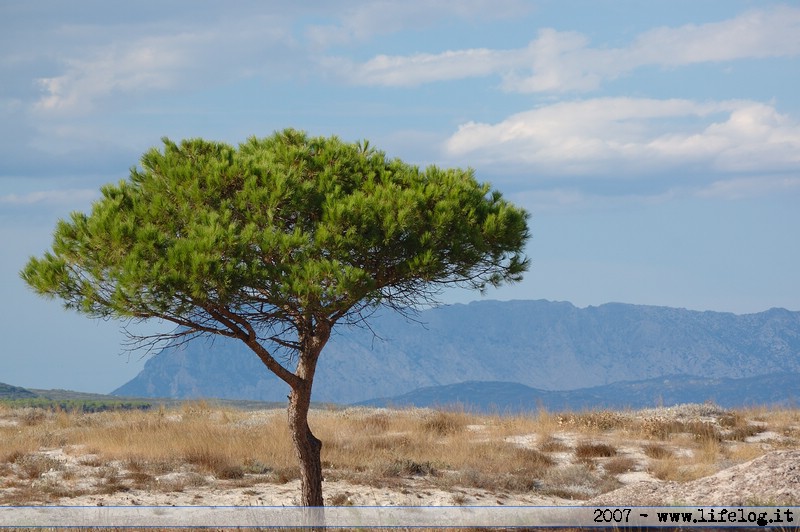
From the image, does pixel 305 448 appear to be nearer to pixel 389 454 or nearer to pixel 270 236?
pixel 270 236

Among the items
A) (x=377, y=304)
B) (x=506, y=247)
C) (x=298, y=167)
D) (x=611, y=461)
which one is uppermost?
(x=298, y=167)

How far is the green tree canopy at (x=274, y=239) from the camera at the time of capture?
11078 millimetres

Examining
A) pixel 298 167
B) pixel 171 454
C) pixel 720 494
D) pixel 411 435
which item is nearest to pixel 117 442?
pixel 171 454

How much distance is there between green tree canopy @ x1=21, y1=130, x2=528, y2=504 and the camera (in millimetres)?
11078

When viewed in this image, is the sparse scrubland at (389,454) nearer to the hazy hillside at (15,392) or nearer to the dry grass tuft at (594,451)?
the dry grass tuft at (594,451)

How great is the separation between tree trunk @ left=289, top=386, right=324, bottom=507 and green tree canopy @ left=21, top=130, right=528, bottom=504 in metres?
0.23

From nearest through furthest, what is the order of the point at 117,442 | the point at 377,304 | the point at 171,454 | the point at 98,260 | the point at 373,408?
the point at 98,260 → the point at 377,304 → the point at 171,454 → the point at 117,442 → the point at 373,408

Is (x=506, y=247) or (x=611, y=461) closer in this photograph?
(x=506, y=247)

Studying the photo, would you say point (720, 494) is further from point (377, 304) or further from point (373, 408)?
point (373, 408)

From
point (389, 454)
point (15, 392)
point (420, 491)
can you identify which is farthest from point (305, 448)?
point (15, 392)

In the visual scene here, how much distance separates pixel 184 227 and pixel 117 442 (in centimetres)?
1053

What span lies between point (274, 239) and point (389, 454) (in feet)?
31.4

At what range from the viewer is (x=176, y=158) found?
41.2 feet

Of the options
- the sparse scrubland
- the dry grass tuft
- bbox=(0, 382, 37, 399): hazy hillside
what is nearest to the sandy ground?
the sparse scrubland
